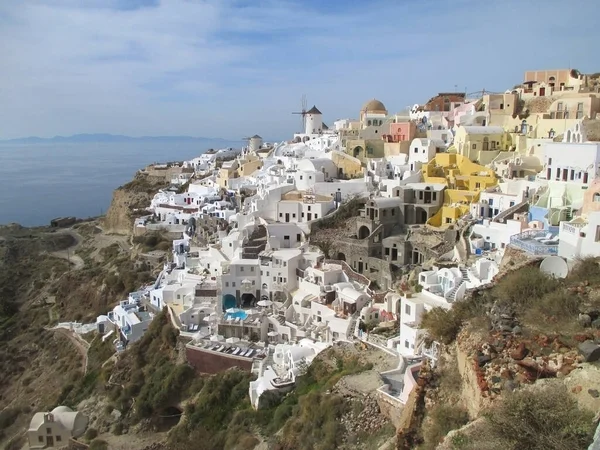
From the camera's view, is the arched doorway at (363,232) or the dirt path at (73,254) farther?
the dirt path at (73,254)

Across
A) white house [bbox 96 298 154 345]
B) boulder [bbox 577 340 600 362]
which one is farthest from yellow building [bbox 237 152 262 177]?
boulder [bbox 577 340 600 362]

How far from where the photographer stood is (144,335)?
23484mm

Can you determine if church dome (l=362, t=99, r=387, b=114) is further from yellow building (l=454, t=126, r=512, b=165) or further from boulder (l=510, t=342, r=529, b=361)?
boulder (l=510, t=342, r=529, b=361)

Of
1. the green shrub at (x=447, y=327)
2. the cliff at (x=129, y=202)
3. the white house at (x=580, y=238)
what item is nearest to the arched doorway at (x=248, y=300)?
the white house at (x=580, y=238)

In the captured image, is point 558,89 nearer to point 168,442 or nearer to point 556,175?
point 556,175

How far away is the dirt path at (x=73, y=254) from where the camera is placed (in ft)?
144

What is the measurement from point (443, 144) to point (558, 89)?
27.0 ft

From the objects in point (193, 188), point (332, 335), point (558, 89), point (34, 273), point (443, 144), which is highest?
point (558, 89)

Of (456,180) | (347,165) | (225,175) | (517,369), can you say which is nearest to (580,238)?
(517,369)

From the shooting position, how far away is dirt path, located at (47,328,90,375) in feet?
88.4

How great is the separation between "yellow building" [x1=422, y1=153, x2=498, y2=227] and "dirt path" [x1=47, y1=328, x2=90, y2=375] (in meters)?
19.1

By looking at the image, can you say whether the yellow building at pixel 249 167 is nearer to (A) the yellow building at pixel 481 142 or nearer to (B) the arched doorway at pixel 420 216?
(A) the yellow building at pixel 481 142

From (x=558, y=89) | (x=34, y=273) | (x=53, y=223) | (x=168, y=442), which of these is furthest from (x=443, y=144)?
(x=53, y=223)

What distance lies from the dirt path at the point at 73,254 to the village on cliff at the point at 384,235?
13.7 m
